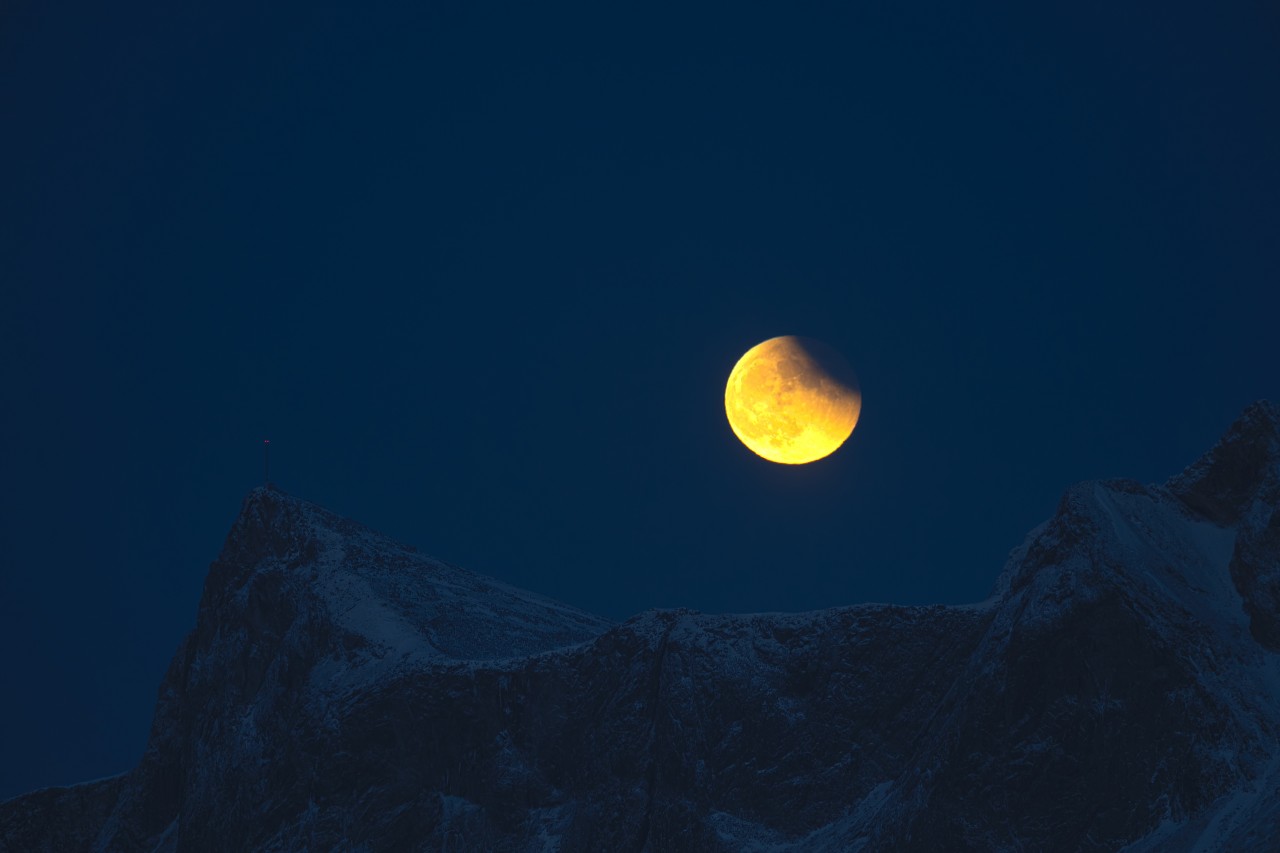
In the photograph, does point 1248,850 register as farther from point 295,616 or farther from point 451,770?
point 295,616

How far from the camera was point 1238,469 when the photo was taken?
8038 centimetres

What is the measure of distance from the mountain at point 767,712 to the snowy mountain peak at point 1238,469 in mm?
155

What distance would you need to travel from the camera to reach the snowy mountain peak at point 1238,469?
78.9 meters

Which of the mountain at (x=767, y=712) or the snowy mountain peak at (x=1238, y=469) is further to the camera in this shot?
the snowy mountain peak at (x=1238, y=469)

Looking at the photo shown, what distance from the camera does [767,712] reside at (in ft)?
265

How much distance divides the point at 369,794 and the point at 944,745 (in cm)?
3740

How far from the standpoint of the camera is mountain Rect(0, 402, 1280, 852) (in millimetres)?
65938

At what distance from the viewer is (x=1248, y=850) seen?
55969mm

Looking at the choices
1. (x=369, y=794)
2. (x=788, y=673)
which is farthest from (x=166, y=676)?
(x=788, y=673)

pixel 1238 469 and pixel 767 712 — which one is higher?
pixel 1238 469

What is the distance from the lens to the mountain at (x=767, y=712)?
65.9m

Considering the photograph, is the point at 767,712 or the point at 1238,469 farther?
the point at 767,712

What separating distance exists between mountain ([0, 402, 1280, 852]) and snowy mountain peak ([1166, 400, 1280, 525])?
15 cm

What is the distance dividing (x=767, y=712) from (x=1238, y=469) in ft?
104
